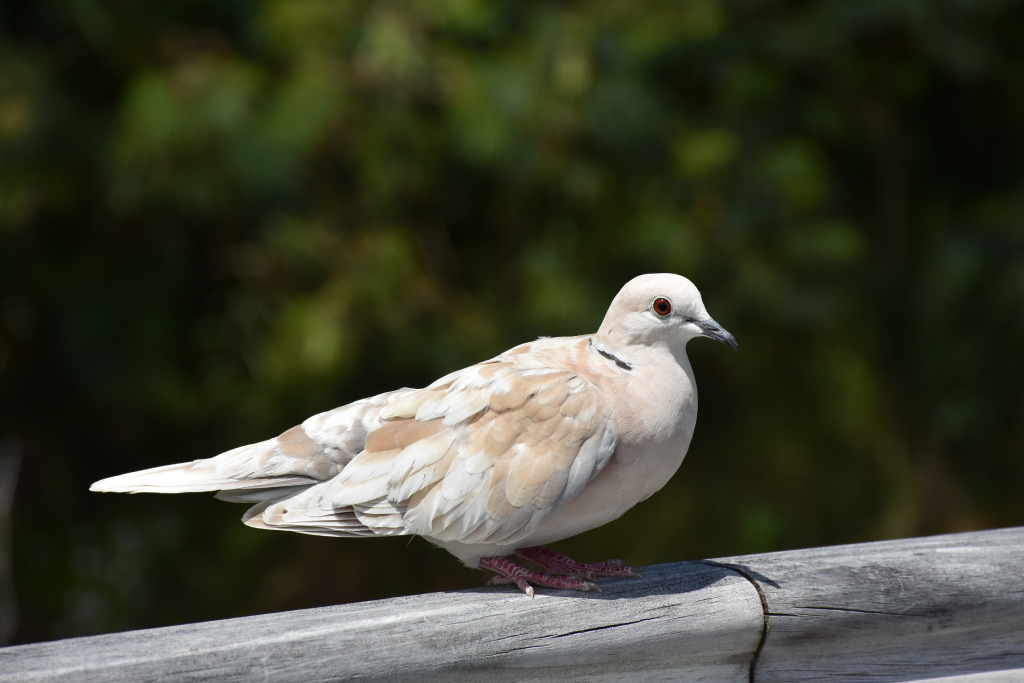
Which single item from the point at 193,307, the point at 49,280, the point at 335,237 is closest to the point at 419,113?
the point at 335,237

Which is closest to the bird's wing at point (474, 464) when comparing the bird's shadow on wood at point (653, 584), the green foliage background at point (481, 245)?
the bird's shadow on wood at point (653, 584)

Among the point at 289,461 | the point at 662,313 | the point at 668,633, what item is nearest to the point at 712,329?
the point at 662,313

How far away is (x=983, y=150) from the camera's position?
4867mm

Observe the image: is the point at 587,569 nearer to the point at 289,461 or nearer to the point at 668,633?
the point at 668,633

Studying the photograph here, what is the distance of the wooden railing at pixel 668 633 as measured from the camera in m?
1.39

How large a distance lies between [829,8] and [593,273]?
174 centimetres

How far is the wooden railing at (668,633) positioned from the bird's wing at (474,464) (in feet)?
0.47

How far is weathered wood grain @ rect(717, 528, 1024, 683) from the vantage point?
5.48ft

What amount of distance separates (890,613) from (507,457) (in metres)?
0.77

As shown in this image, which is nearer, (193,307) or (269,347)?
(269,347)

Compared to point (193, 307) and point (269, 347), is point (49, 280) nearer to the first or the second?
point (193, 307)

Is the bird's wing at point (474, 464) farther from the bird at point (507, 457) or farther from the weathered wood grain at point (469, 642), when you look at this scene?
the weathered wood grain at point (469, 642)

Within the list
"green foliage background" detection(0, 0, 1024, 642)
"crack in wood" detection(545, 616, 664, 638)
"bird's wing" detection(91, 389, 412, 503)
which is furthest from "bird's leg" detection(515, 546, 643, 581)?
"green foliage background" detection(0, 0, 1024, 642)

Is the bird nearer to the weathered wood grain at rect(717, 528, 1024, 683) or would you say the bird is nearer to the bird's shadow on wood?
the bird's shadow on wood
